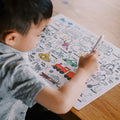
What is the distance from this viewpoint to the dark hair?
461 mm

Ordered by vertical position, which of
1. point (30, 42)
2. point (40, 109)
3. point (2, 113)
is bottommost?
point (40, 109)

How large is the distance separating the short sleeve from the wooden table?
0.14m

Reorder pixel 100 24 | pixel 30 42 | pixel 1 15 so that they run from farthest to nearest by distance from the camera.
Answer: pixel 100 24, pixel 30 42, pixel 1 15

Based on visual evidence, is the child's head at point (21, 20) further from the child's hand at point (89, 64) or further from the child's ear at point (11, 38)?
the child's hand at point (89, 64)

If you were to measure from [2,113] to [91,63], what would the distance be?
0.33 metres

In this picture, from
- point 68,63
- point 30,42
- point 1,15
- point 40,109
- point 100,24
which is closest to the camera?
point 1,15

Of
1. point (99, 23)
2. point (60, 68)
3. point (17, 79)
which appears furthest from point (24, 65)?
point (99, 23)

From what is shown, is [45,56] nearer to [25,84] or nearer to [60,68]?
[60,68]

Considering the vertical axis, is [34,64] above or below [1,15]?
below

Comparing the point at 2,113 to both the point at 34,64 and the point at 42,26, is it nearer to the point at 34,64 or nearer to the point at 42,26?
the point at 34,64

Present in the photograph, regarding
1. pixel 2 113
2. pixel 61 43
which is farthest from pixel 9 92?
pixel 61 43

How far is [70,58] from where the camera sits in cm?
73

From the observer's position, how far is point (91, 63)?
633mm

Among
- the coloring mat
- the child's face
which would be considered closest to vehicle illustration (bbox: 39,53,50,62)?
the coloring mat
